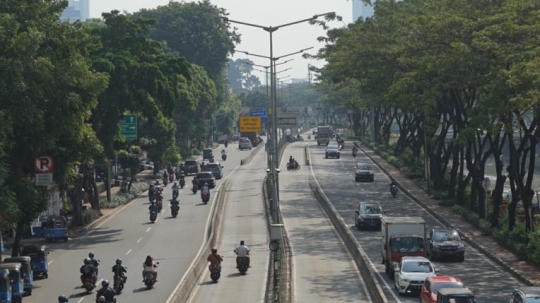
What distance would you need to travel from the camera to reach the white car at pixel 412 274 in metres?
40.3

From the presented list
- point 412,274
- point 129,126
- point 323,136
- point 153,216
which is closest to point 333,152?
point 323,136

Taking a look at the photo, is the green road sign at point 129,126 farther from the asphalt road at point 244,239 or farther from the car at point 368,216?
the car at point 368,216

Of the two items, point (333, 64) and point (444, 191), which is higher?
point (333, 64)

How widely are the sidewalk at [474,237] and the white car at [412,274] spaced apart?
16.5 feet

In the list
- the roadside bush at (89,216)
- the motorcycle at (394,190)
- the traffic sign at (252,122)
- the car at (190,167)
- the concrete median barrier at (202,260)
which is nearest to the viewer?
the concrete median barrier at (202,260)

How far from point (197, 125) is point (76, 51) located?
294 feet

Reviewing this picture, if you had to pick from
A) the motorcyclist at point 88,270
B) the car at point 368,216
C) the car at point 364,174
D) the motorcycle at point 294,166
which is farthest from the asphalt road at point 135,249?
the motorcycle at point 294,166

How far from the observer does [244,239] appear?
63938 millimetres

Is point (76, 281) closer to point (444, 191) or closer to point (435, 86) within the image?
point (435, 86)

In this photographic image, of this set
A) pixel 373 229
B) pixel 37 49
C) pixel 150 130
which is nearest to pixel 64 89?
pixel 37 49

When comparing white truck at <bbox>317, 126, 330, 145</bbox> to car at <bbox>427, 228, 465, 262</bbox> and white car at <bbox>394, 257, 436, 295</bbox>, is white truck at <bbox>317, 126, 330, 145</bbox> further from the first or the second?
white car at <bbox>394, 257, 436, 295</bbox>

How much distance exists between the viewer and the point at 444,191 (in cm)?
8162

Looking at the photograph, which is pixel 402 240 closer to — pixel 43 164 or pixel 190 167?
pixel 43 164

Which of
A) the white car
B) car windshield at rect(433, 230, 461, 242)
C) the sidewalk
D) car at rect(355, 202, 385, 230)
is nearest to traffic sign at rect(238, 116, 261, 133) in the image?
the sidewalk
